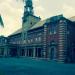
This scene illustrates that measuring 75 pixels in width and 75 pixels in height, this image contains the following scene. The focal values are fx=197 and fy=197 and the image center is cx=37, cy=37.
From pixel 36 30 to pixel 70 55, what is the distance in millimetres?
13685

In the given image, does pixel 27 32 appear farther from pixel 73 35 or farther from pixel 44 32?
pixel 73 35

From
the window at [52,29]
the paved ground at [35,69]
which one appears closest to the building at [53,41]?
the window at [52,29]

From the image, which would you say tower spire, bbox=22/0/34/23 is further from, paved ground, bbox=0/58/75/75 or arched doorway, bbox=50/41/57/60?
paved ground, bbox=0/58/75/75

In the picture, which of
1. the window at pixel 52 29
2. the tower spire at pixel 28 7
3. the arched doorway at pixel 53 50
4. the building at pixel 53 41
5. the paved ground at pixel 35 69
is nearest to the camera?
the paved ground at pixel 35 69

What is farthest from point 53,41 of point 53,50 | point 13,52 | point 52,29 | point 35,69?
point 13,52

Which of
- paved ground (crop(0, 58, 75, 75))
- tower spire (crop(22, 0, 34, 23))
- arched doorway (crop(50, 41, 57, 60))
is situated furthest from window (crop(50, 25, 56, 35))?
tower spire (crop(22, 0, 34, 23))

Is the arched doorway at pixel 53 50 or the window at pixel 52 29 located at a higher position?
the window at pixel 52 29

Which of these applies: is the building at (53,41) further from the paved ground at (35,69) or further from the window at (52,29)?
the paved ground at (35,69)

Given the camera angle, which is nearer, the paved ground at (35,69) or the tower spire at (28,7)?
the paved ground at (35,69)

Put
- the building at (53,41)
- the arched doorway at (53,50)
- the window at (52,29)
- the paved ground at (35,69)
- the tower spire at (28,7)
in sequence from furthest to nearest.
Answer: the tower spire at (28,7) < the window at (52,29) < the arched doorway at (53,50) < the building at (53,41) < the paved ground at (35,69)

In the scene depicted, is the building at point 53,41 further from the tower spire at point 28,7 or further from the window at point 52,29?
the tower spire at point 28,7

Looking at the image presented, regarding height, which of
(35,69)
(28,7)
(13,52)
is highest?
(28,7)

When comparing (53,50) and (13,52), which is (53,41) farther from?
(13,52)

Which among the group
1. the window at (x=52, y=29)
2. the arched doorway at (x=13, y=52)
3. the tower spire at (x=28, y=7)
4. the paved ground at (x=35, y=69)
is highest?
the tower spire at (x=28, y=7)
